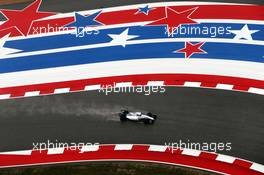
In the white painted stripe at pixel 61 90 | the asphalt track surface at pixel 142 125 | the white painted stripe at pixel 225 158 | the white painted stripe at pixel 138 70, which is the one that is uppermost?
the white painted stripe at pixel 138 70

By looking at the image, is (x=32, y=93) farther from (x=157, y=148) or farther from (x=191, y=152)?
(x=191, y=152)

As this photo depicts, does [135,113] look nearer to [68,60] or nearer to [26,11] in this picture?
[68,60]

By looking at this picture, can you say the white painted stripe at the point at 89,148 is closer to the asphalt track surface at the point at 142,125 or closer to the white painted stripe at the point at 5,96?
the asphalt track surface at the point at 142,125

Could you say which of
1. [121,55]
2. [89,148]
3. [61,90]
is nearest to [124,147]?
[89,148]

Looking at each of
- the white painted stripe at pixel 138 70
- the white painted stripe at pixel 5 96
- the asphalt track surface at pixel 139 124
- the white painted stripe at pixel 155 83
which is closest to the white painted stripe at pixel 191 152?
the asphalt track surface at pixel 139 124

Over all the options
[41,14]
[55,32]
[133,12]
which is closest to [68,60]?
[55,32]

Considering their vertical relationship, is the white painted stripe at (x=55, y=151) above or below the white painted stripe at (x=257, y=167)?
above

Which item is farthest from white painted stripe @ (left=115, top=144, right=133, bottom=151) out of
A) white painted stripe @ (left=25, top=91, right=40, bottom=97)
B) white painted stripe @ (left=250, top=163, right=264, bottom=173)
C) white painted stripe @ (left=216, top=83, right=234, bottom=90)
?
white painted stripe @ (left=250, top=163, right=264, bottom=173)
